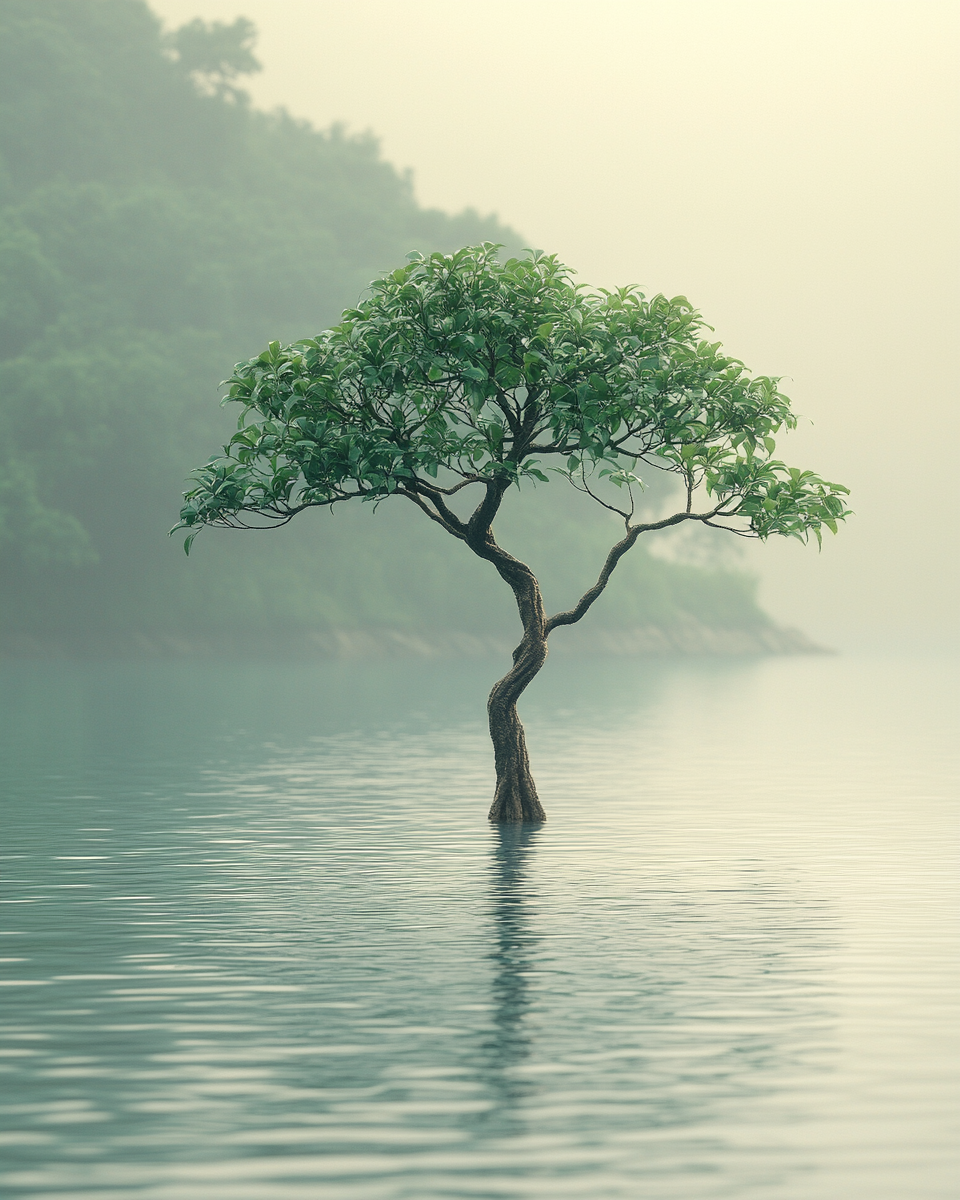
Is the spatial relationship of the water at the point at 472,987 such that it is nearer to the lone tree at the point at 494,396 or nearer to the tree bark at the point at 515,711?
the tree bark at the point at 515,711

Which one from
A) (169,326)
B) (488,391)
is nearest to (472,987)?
(488,391)

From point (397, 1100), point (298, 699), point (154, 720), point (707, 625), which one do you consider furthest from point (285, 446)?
point (707, 625)

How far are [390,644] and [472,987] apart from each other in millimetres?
102397

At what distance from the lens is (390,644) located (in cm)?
11675

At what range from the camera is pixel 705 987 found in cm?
1460

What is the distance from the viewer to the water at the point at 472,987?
10.0 meters

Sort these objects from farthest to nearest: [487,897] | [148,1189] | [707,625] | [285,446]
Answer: [707,625] → [285,446] → [487,897] → [148,1189]

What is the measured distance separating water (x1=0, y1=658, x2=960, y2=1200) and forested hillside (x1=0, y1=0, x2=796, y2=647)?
65.8m

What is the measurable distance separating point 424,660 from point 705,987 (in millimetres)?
101171

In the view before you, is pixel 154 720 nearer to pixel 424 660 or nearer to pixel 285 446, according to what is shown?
pixel 285 446

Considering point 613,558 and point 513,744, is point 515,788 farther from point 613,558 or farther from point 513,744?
point 613,558

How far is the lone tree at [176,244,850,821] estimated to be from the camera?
23641 mm

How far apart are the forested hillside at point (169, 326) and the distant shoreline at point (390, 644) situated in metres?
0.50

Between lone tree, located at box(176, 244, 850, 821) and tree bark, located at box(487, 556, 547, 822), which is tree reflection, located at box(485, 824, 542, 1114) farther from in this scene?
lone tree, located at box(176, 244, 850, 821)
